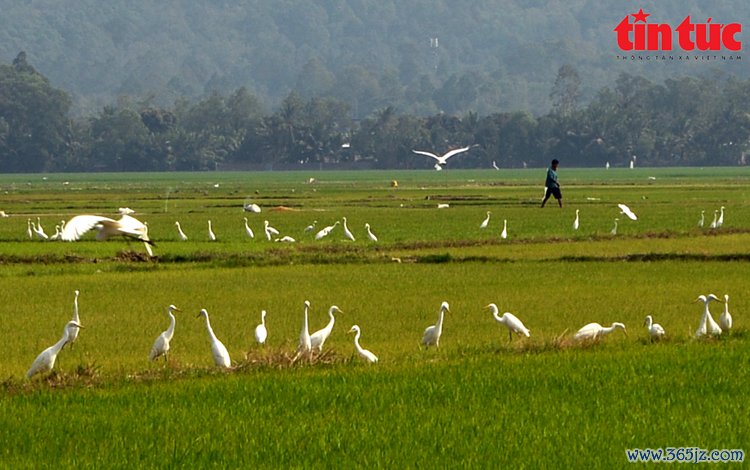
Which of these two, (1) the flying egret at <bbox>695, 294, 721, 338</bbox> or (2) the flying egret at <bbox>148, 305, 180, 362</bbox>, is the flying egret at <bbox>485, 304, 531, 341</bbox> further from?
(2) the flying egret at <bbox>148, 305, 180, 362</bbox>

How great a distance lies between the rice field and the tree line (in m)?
114

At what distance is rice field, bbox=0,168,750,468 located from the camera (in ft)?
31.9

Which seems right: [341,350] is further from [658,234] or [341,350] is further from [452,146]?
[452,146]

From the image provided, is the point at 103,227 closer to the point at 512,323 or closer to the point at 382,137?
the point at 512,323

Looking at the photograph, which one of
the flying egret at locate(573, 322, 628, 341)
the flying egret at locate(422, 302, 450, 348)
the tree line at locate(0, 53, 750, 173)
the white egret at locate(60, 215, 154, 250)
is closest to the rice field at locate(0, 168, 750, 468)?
the flying egret at locate(573, 322, 628, 341)

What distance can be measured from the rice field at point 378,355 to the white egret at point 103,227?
39.7 inches

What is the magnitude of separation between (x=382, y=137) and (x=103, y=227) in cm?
13616

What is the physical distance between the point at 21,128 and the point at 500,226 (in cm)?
12114

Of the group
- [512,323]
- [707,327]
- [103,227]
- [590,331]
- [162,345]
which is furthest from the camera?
[103,227]

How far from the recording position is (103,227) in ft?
61.5

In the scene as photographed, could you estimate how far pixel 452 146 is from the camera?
475 feet

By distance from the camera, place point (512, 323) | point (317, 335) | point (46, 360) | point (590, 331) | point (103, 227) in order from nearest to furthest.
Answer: point (46, 360)
point (317, 335)
point (590, 331)
point (512, 323)
point (103, 227)

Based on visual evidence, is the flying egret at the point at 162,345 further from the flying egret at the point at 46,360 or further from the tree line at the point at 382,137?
the tree line at the point at 382,137

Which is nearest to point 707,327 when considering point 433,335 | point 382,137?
point 433,335
